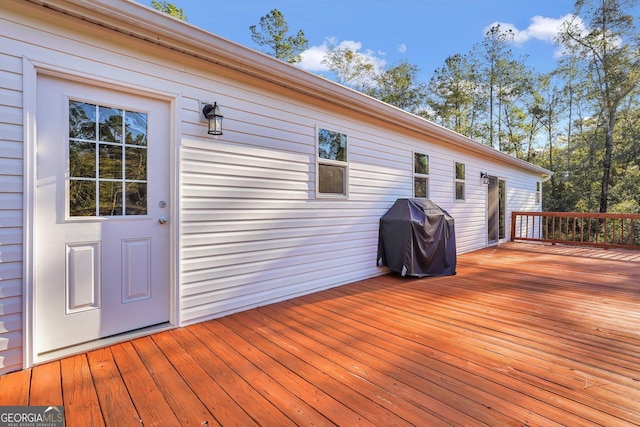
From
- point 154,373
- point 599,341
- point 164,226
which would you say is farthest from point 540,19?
point 154,373

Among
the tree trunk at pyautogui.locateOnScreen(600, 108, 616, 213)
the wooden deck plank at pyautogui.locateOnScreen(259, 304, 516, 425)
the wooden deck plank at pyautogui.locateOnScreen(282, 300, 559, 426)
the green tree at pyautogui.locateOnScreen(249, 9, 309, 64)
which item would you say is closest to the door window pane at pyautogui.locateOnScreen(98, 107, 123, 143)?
the wooden deck plank at pyautogui.locateOnScreen(259, 304, 516, 425)

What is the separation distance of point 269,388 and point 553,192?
18.6m

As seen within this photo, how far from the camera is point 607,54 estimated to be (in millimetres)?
11109

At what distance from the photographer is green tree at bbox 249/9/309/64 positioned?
12070 mm

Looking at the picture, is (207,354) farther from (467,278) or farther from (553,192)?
(553,192)

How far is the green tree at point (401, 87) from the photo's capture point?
13.7m

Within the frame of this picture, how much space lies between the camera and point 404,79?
13750 millimetres

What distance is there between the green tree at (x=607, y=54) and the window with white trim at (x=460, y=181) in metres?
10.1

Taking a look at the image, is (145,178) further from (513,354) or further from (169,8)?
(169,8)

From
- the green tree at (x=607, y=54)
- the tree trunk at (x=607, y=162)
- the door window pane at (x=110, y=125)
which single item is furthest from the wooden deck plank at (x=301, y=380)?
the tree trunk at (x=607, y=162)

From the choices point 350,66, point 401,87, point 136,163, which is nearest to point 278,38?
point 350,66

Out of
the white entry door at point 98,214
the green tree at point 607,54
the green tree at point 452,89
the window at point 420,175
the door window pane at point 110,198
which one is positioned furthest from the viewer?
the green tree at point 452,89

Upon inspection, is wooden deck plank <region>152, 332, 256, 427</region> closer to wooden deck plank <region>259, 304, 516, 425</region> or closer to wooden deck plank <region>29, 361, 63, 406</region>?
wooden deck plank <region>29, 361, 63, 406</region>

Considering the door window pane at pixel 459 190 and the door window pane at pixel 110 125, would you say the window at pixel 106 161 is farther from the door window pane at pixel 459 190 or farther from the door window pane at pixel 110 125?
the door window pane at pixel 459 190
